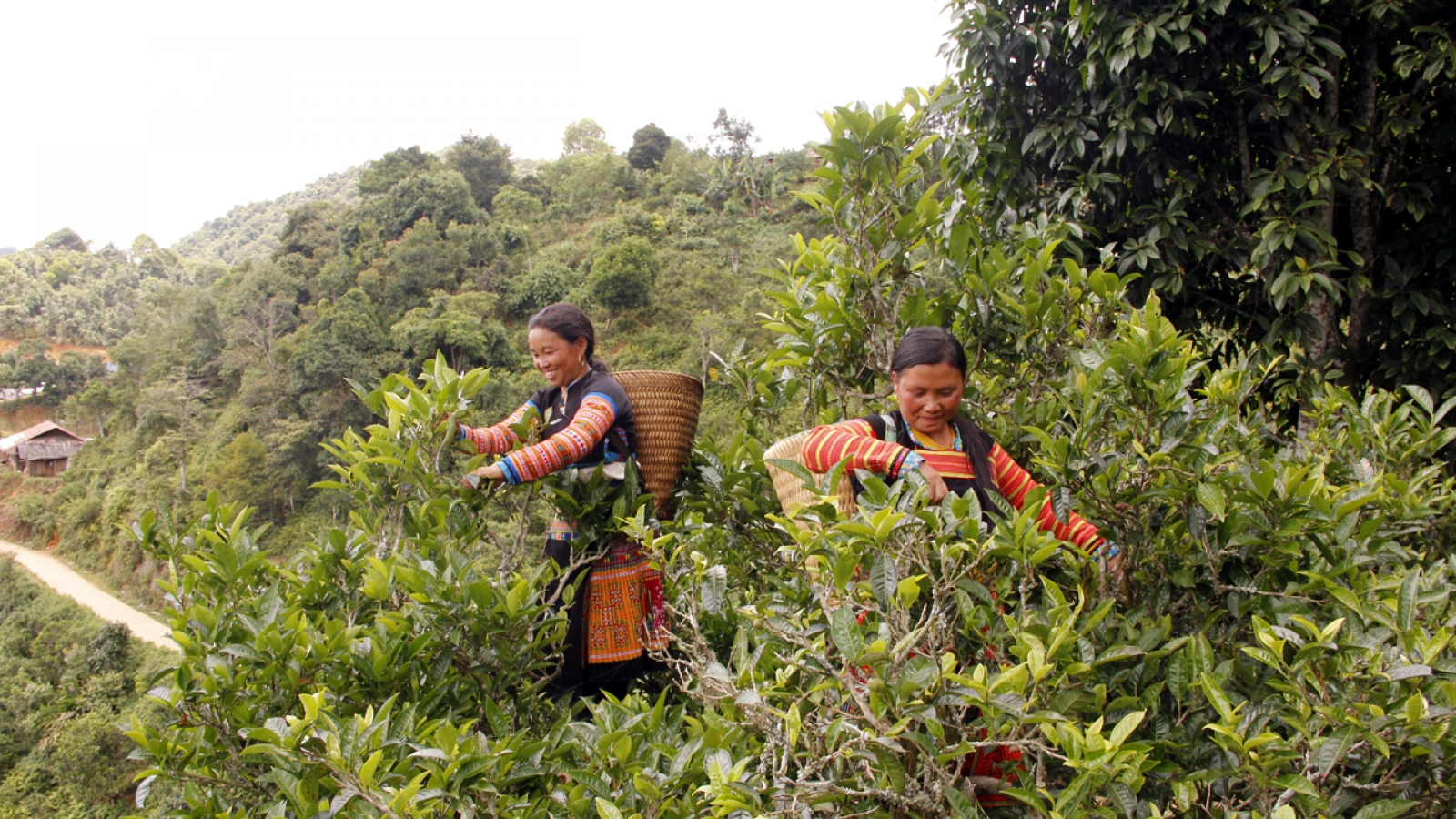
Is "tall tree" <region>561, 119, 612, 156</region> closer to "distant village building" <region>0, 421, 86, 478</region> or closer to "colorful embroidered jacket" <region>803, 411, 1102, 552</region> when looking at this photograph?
"distant village building" <region>0, 421, 86, 478</region>

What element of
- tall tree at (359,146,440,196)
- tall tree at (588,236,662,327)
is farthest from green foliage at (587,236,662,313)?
tall tree at (359,146,440,196)

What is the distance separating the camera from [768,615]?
1.40m

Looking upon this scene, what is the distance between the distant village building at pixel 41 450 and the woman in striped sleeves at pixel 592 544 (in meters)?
43.4

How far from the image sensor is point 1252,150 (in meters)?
3.52

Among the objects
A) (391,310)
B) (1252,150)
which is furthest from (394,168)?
(1252,150)

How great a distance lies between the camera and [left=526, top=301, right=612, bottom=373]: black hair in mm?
2320

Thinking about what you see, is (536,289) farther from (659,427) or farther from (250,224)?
(250,224)

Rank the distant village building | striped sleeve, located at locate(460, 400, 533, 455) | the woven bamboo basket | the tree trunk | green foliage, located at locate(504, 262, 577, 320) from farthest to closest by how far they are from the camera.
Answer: the distant village building, green foliage, located at locate(504, 262, 577, 320), the tree trunk, striped sleeve, located at locate(460, 400, 533, 455), the woven bamboo basket

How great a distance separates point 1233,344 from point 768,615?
3.24 m

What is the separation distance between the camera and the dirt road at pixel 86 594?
23672mm

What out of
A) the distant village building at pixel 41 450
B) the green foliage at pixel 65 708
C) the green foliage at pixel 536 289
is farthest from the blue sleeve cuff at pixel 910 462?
the distant village building at pixel 41 450

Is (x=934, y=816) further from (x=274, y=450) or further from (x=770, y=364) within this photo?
(x=274, y=450)

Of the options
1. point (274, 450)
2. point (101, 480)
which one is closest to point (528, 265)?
point (274, 450)

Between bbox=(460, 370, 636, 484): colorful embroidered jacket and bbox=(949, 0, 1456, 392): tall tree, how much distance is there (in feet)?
6.71
